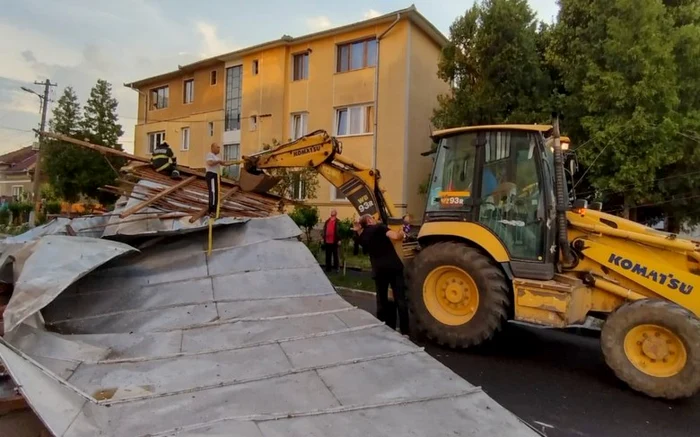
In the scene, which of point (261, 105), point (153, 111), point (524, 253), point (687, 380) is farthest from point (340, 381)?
point (153, 111)

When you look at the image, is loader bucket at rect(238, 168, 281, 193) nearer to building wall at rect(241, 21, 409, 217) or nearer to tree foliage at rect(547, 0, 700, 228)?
tree foliage at rect(547, 0, 700, 228)

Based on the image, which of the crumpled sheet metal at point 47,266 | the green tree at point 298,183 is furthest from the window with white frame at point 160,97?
the crumpled sheet metal at point 47,266

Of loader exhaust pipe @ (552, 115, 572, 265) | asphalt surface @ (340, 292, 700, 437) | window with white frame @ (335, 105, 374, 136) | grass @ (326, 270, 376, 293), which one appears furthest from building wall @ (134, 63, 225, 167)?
loader exhaust pipe @ (552, 115, 572, 265)

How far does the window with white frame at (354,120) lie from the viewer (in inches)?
791

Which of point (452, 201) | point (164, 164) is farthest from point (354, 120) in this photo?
point (452, 201)

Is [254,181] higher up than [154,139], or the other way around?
[154,139]

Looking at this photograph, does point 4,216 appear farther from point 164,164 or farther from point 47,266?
point 47,266

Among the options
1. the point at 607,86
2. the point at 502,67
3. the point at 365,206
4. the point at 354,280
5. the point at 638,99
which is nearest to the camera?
the point at 365,206

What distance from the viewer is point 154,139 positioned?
29938 millimetres

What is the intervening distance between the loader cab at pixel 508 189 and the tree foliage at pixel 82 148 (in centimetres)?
2140

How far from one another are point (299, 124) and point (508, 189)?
17.5 metres

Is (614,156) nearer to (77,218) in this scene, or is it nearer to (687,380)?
(687,380)

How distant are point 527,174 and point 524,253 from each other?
960mm

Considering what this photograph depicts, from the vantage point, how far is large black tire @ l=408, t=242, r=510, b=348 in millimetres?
5961
